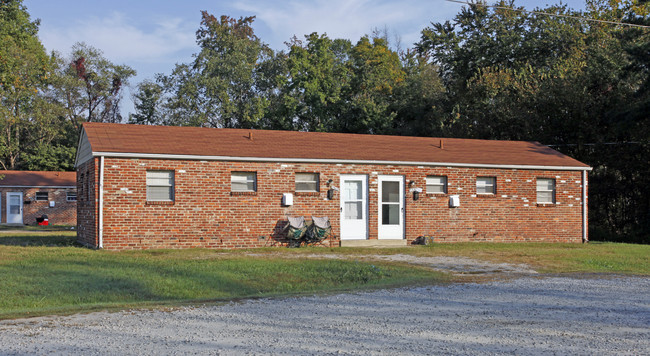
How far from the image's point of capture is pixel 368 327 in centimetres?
698

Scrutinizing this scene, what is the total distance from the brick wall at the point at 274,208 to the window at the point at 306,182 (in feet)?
0.76

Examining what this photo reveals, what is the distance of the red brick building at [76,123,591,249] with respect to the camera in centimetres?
1745

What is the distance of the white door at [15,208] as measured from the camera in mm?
35719

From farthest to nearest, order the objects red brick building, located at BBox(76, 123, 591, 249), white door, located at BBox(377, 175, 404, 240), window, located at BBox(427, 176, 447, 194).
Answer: window, located at BBox(427, 176, 447, 194) < white door, located at BBox(377, 175, 404, 240) < red brick building, located at BBox(76, 123, 591, 249)

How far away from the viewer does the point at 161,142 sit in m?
18.7

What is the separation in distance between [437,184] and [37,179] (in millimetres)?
26510

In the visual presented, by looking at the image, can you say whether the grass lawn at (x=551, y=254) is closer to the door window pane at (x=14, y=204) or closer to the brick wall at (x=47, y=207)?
the brick wall at (x=47, y=207)

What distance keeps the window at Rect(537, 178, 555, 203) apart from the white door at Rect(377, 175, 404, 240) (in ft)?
17.7

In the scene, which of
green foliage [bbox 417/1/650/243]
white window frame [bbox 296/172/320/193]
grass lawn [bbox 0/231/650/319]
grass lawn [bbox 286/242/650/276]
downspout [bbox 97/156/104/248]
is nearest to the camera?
grass lawn [bbox 0/231/650/319]

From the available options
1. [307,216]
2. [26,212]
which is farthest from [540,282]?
[26,212]

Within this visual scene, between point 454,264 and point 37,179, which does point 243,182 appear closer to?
point 454,264

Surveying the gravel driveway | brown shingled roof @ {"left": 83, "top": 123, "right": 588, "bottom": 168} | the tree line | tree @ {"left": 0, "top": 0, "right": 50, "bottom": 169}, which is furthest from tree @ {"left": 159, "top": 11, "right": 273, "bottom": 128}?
the gravel driveway

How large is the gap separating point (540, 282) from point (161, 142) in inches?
473

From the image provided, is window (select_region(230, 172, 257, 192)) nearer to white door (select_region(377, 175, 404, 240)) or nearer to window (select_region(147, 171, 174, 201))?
window (select_region(147, 171, 174, 201))
